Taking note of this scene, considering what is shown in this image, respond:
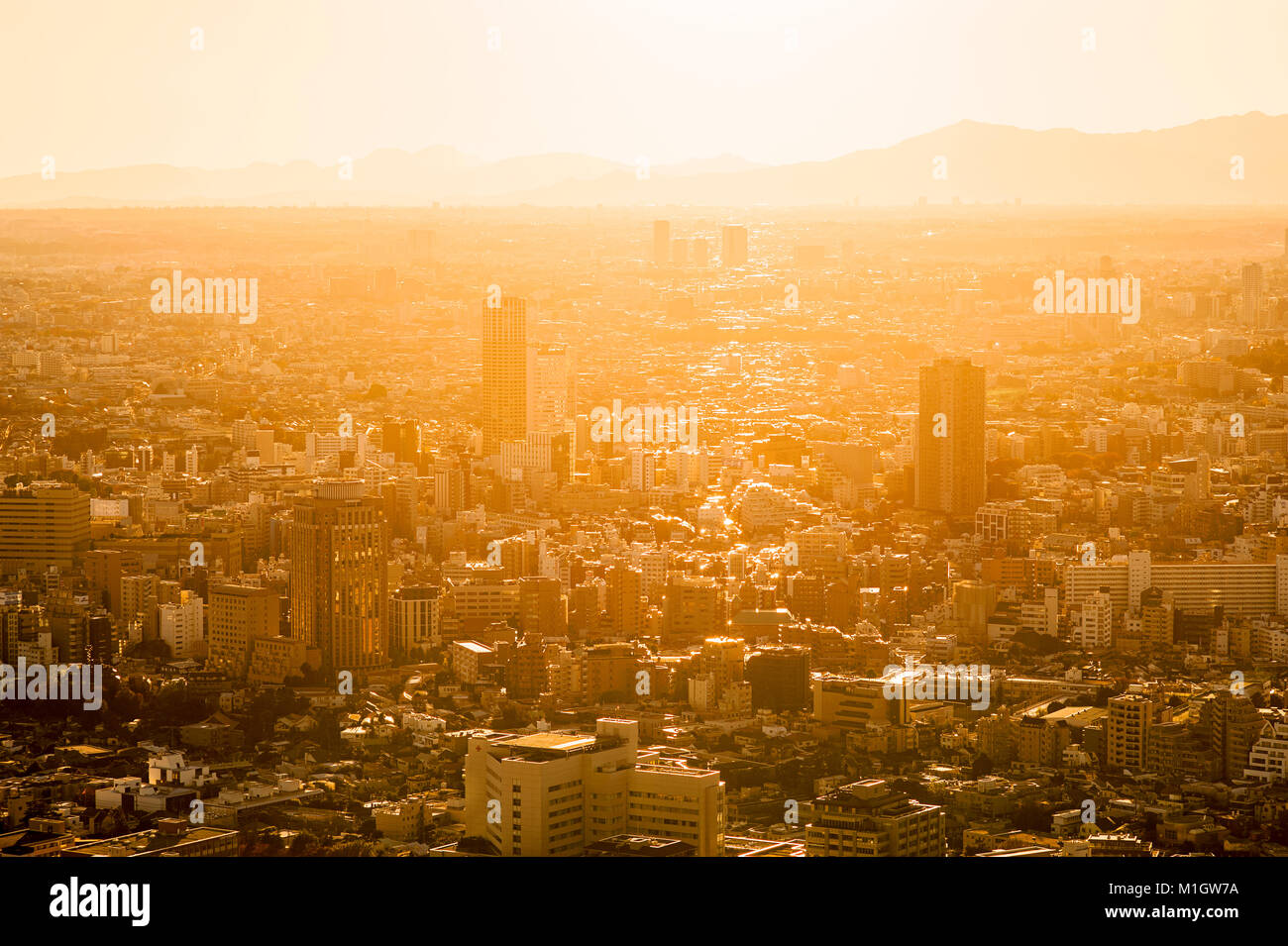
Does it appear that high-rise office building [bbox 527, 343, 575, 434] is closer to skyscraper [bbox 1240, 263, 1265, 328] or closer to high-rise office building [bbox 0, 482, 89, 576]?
high-rise office building [bbox 0, 482, 89, 576]

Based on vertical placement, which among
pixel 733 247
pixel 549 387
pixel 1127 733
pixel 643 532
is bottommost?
pixel 1127 733

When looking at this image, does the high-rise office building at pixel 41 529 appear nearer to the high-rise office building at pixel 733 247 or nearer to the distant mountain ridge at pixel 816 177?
the distant mountain ridge at pixel 816 177

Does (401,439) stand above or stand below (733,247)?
below

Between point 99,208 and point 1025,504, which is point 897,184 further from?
point 99,208

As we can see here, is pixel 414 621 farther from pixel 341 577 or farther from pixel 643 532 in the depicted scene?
pixel 643 532

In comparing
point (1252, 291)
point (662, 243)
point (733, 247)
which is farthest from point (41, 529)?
point (1252, 291)

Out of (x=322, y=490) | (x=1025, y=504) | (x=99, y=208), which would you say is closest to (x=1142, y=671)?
(x=1025, y=504)

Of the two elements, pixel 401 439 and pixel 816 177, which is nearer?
pixel 401 439
